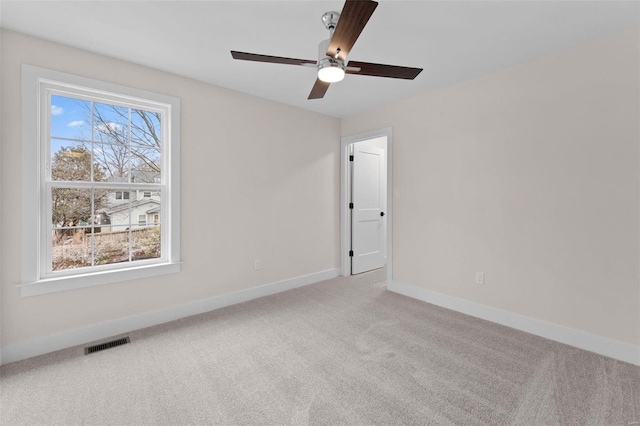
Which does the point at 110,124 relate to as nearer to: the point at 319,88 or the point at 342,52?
the point at 319,88

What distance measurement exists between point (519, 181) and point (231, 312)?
125 inches

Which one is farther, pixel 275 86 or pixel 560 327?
pixel 275 86

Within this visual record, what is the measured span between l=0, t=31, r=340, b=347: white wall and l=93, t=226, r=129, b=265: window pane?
257 mm

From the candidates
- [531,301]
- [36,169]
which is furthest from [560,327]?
[36,169]

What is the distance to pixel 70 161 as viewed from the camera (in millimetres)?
2479

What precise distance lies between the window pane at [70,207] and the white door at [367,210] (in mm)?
3298

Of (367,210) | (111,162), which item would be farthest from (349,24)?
(367,210)

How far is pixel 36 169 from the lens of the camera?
224cm

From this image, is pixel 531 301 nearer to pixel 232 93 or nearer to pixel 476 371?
pixel 476 371

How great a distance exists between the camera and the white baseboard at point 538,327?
7.22ft

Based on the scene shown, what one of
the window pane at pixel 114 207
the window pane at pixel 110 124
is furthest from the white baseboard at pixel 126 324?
the window pane at pixel 110 124

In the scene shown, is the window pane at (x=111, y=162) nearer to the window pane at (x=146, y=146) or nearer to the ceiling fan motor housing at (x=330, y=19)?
the window pane at (x=146, y=146)

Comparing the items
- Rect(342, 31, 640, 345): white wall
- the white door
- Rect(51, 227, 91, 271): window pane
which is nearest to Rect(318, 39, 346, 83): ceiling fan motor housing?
Rect(342, 31, 640, 345): white wall

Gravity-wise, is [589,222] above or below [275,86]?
below
